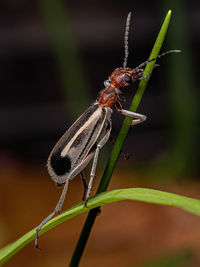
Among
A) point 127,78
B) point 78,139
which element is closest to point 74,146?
point 78,139

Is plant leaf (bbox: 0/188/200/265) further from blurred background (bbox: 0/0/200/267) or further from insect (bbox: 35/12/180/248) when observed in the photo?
blurred background (bbox: 0/0/200/267)

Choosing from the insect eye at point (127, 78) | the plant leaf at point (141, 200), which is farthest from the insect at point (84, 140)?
the plant leaf at point (141, 200)

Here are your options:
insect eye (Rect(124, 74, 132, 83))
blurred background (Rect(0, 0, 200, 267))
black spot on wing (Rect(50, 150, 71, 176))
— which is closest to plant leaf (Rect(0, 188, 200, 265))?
black spot on wing (Rect(50, 150, 71, 176))

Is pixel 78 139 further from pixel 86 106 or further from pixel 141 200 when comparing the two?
pixel 86 106

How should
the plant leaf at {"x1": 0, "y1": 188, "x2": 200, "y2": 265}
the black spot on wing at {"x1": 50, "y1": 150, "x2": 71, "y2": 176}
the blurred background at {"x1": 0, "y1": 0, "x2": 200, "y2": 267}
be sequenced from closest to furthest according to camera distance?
the plant leaf at {"x1": 0, "y1": 188, "x2": 200, "y2": 265}
the black spot on wing at {"x1": 50, "y1": 150, "x2": 71, "y2": 176}
the blurred background at {"x1": 0, "y1": 0, "x2": 200, "y2": 267}

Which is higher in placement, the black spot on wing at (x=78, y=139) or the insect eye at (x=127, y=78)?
the insect eye at (x=127, y=78)

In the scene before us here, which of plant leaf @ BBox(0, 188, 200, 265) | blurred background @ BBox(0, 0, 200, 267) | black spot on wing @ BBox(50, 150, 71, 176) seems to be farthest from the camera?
blurred background @ BBox(0, 0, 200, 267)

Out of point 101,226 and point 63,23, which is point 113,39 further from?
point 101,226

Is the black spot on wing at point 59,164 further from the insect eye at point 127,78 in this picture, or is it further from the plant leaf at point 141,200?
the plant leaf at point 141,200
